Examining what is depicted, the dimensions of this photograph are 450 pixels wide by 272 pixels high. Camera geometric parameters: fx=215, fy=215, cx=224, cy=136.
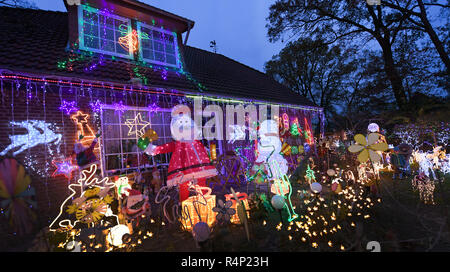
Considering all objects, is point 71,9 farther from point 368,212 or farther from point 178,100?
point 368,212

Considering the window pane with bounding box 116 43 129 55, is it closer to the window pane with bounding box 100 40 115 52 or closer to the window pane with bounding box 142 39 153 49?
the window pane with bounding box 100 40 115 52

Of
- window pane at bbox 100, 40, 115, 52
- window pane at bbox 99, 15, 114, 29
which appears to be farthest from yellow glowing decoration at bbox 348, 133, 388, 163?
window pane at bbox 99, 15, 114, 29

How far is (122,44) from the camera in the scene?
21.4 ft

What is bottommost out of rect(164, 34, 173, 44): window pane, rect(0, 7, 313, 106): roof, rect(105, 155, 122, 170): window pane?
rect(105, 155, 122, 170): window pane

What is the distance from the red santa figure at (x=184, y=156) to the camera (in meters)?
3.91

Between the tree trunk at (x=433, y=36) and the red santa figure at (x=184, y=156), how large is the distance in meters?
12.2

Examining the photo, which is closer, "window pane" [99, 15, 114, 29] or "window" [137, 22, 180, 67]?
"window pane" [99, 15, 114, 29]

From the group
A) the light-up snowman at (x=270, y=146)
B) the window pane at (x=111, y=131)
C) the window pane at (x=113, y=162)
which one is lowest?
the window pane at (x=113, y=162)

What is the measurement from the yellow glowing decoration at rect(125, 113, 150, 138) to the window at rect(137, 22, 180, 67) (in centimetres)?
207

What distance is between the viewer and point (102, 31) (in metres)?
6.22

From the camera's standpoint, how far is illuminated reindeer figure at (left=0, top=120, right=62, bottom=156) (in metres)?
4.29

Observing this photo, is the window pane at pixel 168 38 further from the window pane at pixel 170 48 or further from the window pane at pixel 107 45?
the window pane at pixel 107 45

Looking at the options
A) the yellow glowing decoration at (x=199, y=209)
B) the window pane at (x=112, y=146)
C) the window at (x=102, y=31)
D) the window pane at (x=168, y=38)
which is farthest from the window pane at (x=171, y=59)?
the yellow glowing decoration at (x=199, y=209)
